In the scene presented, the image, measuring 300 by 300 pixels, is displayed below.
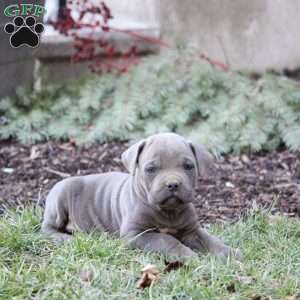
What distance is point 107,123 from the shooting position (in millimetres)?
8547

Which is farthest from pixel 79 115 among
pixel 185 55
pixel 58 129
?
pixel 185 55

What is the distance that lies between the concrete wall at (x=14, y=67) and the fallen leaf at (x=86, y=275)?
4432 mm

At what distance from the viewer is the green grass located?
432 cm

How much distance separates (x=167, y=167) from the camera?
5102 mm

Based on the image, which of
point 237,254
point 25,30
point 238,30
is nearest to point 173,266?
point 237,254

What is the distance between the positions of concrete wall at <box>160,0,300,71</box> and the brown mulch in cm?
221

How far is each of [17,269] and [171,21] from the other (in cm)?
614

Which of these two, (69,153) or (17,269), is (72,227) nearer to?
(17,269)

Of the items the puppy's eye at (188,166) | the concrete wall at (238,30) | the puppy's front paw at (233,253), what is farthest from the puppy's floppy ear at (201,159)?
the concrete wall at (238,30)

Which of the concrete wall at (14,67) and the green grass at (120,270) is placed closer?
the green grass at (120,270)

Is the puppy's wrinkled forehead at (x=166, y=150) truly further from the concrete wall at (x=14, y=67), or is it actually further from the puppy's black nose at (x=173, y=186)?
the concrete wall at (x=14, y=67)

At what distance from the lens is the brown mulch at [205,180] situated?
660cm

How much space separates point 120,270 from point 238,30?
20.0 feet

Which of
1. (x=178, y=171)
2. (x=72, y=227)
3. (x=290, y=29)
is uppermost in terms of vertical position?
(x=290, y=29)
